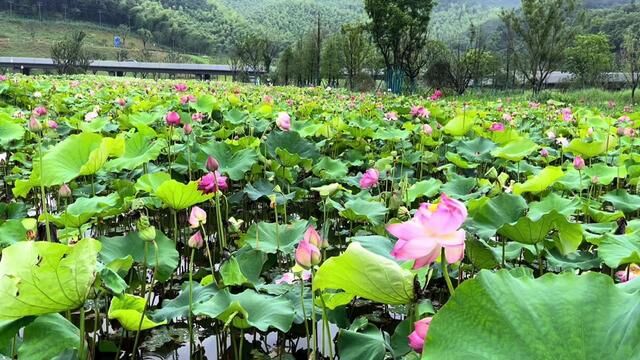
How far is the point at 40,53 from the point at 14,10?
18.8m

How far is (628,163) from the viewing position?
9.38 ft

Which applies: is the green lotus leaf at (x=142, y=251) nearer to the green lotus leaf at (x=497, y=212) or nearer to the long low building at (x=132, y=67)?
the green lotus leaf at (x=497, y=212)

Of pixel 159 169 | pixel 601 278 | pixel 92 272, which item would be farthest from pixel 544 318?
pixel 159 169

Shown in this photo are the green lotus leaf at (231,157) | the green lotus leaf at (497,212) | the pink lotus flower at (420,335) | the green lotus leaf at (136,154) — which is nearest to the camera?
the pink lotus flower at (420,335)

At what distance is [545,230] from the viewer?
139 centimetres

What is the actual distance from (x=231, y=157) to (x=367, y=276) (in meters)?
1.79

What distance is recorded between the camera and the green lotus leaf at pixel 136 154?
7.16 feet

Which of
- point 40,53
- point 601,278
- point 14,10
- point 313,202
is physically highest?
point 14,10

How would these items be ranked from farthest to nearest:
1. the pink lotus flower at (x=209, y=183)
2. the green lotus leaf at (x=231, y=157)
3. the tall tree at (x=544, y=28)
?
→ the tall tree at (x=544, y=28), the green lotus leaf at (x=231, y=157), the pink lotus flower at (x=209, y=183)

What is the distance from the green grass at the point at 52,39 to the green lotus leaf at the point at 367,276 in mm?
73543

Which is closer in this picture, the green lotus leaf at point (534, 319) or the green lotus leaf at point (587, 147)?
the green lotus leaf at point (534, 319)

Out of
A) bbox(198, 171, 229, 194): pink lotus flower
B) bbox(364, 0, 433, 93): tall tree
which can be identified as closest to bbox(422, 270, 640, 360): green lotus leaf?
bbox(198, 171, 229, 194): pink lotus flower

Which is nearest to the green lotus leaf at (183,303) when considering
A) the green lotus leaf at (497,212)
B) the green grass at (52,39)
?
the green lotus leaf at (497,212)

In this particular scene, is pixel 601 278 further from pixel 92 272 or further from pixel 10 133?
pixel 10 133
